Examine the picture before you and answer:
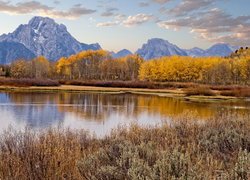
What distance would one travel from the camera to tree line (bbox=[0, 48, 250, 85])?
354 feet

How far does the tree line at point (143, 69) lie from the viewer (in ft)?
354

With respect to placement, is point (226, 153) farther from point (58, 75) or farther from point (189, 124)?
point (58, 75)

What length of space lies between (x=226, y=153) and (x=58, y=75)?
141 meters

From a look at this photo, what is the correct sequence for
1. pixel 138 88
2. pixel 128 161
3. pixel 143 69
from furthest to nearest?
pixel 143 69 → pixel 138 88 → pixel 128 161

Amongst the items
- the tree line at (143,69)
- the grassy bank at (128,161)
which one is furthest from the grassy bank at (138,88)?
the grassy bank at (128,161)

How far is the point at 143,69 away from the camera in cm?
11794

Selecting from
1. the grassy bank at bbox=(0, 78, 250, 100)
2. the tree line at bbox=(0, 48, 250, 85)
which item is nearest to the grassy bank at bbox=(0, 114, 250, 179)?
the grassy bank at bbox=(0, 78, 250, 100)

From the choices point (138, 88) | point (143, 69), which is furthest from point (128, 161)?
point (143, 69)

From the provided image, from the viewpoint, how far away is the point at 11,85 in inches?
2653

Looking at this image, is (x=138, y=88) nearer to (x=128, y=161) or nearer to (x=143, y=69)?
(x=143, y=69)

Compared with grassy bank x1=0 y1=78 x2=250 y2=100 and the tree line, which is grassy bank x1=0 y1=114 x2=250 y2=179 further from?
the tree line

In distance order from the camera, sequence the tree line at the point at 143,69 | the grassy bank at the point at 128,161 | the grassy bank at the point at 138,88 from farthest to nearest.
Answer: the tree line at the point at 143,69, the grassy bank at the point at 138,88, the grassy bank at the point at 128,161

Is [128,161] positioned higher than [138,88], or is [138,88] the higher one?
[128,161]

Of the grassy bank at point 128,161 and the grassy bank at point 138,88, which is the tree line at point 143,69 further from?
the grassy bank at point 128,161
